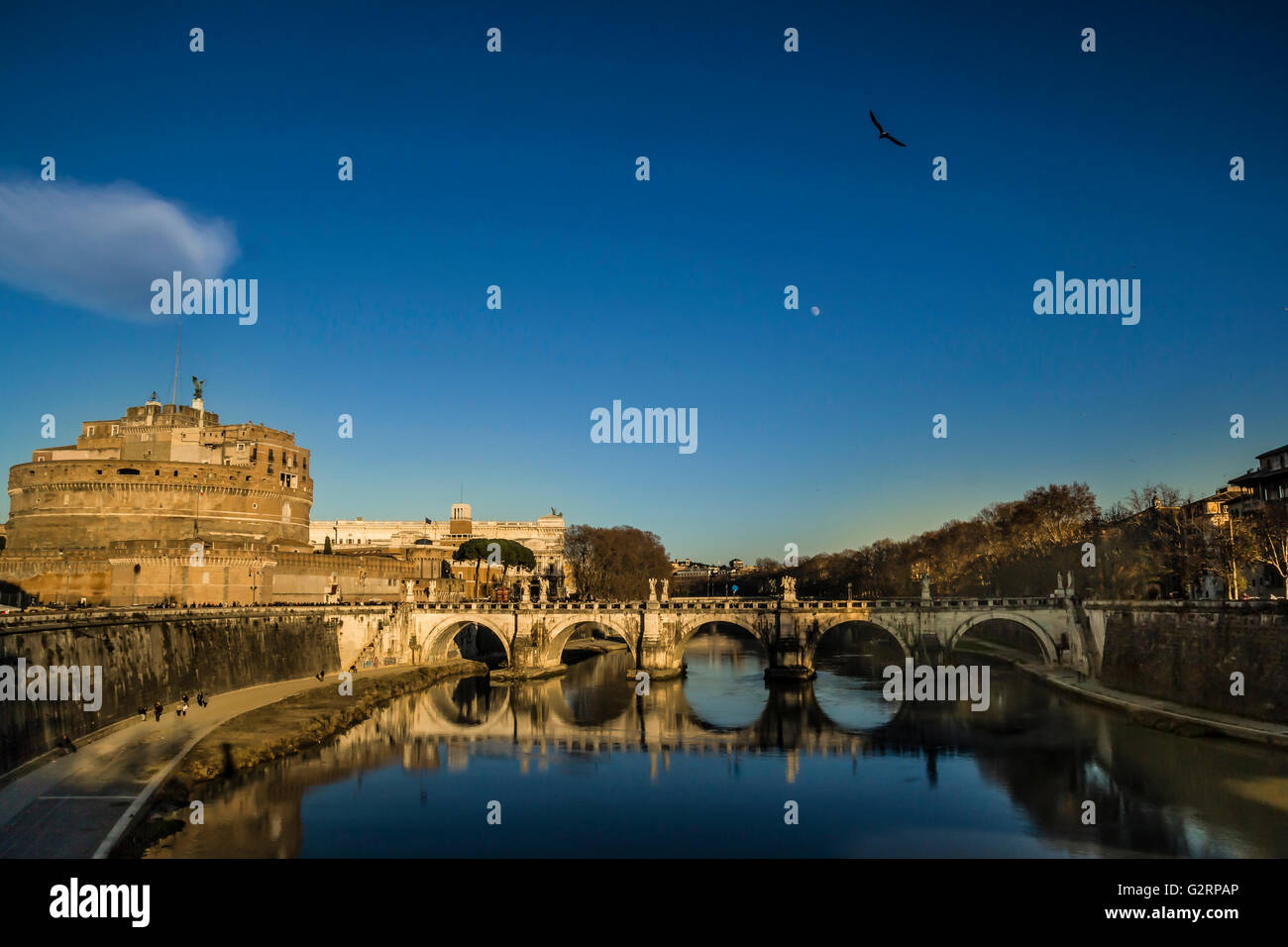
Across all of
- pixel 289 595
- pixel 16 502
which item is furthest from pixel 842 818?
pixel 16 502

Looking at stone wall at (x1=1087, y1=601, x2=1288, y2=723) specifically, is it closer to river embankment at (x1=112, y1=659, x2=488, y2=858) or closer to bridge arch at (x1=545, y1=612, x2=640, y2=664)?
bridge arch at (x1=545, y1=612, x2=640, y2=664)

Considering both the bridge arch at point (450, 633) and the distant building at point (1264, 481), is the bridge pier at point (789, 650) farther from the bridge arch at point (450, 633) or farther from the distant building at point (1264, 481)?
the distant building at point (1264, 481)

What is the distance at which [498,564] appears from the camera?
3981 inches

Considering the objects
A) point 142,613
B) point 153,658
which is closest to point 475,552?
point 142,613

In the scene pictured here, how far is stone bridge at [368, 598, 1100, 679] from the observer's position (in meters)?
59.9

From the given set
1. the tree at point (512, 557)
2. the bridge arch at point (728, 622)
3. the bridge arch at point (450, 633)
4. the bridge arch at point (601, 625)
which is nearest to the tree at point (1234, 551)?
the bridge arch at point (728, 622)

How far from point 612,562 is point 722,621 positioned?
4245cm

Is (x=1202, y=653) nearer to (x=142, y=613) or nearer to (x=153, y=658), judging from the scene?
(x=153, y=658)

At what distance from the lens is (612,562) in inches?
4126

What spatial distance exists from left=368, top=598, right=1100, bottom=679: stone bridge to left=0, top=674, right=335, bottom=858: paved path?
27.8 m

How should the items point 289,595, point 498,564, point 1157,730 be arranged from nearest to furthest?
point 1157,730, point 289,595, point 498,564

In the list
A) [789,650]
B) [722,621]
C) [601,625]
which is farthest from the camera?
[601,625]
